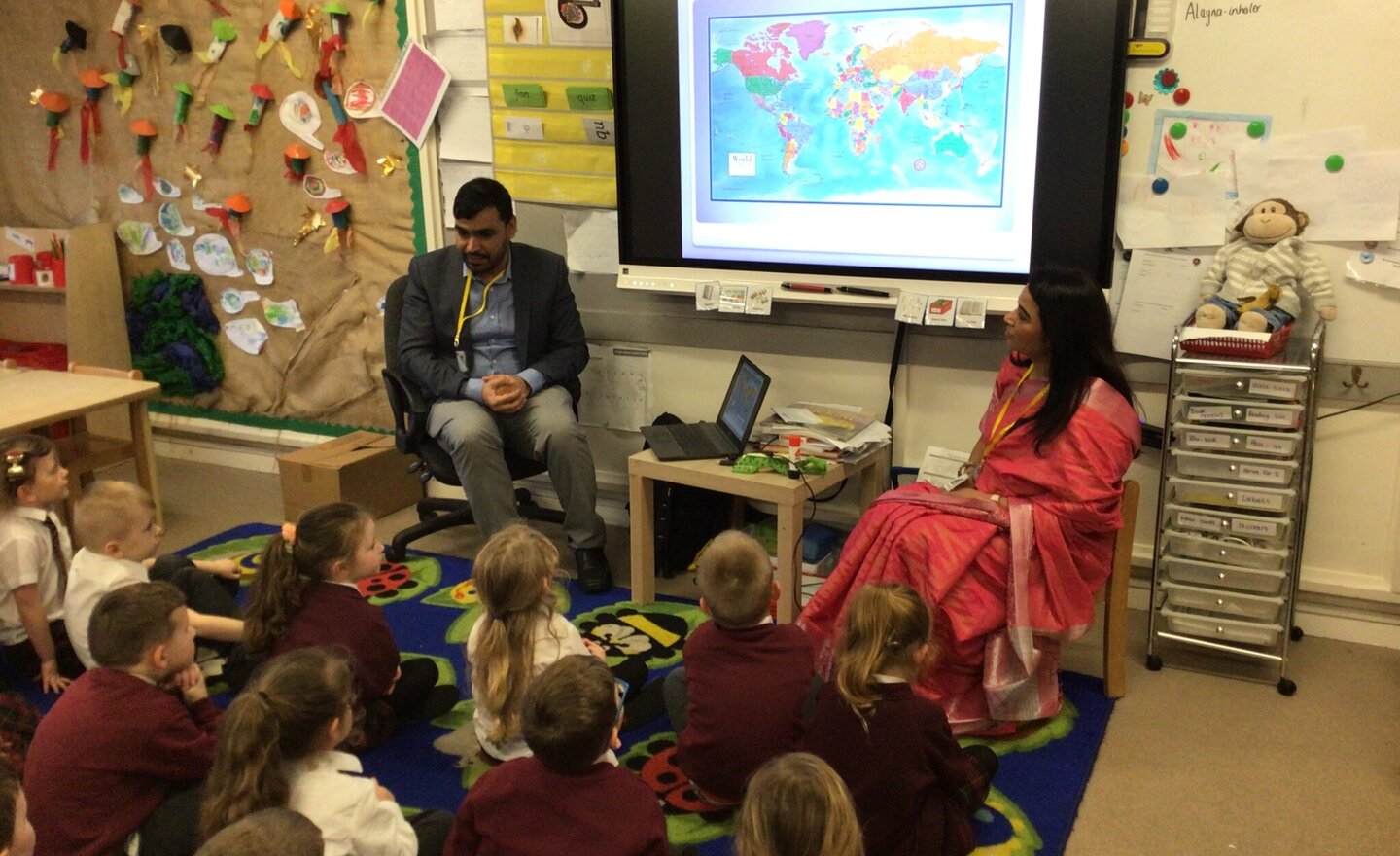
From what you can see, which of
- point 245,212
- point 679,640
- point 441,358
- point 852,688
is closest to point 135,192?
point 245,212

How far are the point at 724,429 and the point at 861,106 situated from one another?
974mm

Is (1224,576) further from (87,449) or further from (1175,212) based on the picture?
(87,449)

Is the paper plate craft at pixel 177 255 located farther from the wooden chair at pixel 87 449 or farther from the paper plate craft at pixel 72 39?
the wooden chair at pixel 87 449

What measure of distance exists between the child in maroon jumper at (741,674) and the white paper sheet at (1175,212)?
1.49 metres

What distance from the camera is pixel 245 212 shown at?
4.45m

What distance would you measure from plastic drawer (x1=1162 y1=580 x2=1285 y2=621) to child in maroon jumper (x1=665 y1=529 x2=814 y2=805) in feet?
3.77

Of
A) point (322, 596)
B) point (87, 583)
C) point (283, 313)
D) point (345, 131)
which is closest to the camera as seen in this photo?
→ point (322, 596)

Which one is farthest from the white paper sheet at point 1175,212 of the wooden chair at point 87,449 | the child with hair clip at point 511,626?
the wooden chair at point 87,449

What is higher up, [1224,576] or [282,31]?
[282,31]

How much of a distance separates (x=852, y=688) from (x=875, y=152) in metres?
1.77

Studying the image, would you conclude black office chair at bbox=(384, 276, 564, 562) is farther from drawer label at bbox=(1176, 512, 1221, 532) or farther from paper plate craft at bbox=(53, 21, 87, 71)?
paper plate craft at bbox=(53, 21, 87, 71)

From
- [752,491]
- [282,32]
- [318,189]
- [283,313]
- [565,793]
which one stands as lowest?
[565,793]

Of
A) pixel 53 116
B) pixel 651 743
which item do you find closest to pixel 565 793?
pixel 651 743

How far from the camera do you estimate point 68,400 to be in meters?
3.35
